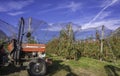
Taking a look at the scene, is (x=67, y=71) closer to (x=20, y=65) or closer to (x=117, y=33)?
(x=20, y=65)

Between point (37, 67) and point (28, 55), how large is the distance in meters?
1.18

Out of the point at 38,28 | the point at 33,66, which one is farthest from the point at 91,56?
the point at 33,66

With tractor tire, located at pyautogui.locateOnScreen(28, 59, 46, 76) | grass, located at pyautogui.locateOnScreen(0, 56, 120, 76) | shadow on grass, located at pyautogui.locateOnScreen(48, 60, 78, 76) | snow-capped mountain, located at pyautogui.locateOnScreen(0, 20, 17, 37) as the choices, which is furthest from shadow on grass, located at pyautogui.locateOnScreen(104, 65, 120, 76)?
snow-capped mountain, located at pyautogui.locateOnScreen(0, 20, 17, 37)

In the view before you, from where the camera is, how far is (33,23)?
18.7 m

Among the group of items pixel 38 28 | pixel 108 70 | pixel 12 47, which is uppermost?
pixel 38 28

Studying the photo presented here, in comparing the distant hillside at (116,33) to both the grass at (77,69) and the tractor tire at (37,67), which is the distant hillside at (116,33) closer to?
the grass at (77,69)

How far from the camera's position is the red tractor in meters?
13.0

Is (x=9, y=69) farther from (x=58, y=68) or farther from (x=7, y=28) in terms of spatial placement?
(x=7, y=28)

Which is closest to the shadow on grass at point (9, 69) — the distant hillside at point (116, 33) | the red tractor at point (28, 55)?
the red tractor at point (28, 55)

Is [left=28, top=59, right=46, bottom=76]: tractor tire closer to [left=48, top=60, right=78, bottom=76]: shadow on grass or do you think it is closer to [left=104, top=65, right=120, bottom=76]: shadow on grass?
[left=48, top=60, right=78, bottom=76]: shadow on grass

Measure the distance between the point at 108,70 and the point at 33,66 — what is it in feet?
14.1

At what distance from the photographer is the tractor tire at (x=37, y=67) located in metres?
13.0

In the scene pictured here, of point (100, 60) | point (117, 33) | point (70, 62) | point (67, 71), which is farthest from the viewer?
point (117, 33)

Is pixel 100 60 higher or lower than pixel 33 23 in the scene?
lower
